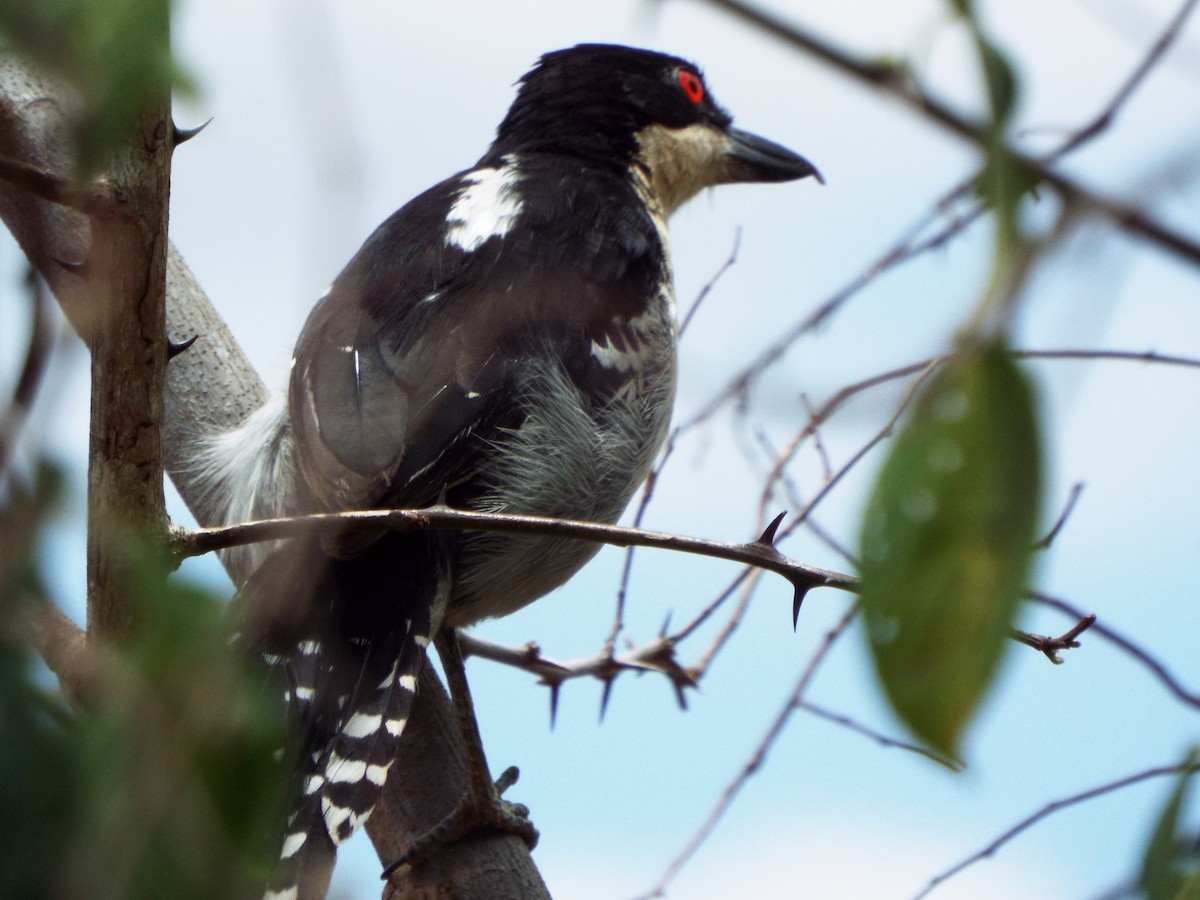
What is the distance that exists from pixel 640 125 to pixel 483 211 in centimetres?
117

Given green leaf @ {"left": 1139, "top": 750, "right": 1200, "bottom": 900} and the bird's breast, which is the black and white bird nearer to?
the bird's breast

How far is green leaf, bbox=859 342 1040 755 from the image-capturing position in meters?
0.76

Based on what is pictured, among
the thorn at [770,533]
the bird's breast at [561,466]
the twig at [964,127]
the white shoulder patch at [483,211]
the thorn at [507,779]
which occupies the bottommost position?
the twig at [964,127]

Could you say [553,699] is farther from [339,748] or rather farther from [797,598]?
[797,598]

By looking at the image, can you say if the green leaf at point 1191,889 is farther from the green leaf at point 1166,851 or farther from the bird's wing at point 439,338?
the bird's wing at point 439,338

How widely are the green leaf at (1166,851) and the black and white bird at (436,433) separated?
66.1 inches

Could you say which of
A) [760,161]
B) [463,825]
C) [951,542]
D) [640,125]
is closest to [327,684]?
[463,825]

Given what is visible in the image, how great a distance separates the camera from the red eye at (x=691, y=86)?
5059 millimetres

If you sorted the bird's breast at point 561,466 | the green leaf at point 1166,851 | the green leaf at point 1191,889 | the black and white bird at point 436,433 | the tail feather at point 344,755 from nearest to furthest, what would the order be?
1. the green leaf at point 1166,851
2. the green leaf at point 1191,889
3. the tail feather at point 344,755
4. the black and white bird at point 436,433
5. the bird's breast at point 561,466

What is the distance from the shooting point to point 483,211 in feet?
12.7

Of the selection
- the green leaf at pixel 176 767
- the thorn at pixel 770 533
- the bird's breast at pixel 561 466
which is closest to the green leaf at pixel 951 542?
the green leaf at pixel 176 767

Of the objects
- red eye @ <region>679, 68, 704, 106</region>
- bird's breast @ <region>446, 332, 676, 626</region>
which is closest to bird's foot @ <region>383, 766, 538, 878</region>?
bird's breast @ <region>446, 332, 676, 626</region>

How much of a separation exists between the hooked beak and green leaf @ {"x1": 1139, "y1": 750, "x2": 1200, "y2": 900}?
3.97 m

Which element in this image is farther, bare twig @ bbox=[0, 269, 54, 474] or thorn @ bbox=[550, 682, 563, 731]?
thorn @ bbox=[550, 682, 563, 731]
